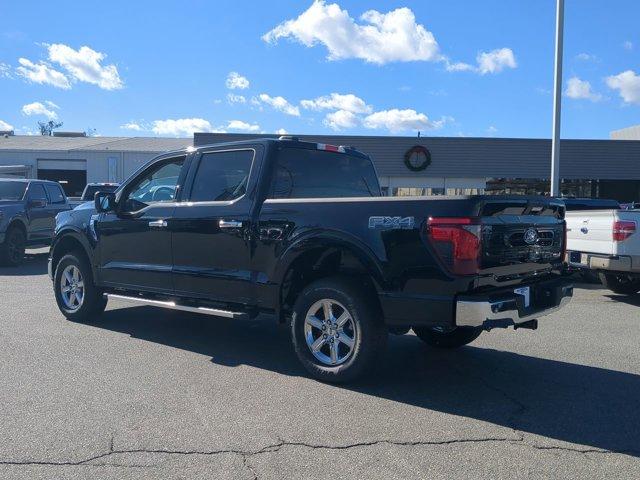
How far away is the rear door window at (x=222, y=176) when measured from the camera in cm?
573

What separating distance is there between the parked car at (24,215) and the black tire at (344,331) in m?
10.6

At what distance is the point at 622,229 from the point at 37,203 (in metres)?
12.7

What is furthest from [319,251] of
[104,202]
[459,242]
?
[104,202]

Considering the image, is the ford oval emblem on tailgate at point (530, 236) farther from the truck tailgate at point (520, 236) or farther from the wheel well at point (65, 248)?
the wheel well at point (65, 248)

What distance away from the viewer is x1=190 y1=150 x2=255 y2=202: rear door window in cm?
573

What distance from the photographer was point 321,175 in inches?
237

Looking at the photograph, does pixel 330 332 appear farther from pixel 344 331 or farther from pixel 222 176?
pixel 222 176

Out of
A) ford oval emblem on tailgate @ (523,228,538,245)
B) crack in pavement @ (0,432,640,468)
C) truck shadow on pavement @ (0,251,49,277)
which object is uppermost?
ford oval emblem on tailgate @ (523,228,538,245)

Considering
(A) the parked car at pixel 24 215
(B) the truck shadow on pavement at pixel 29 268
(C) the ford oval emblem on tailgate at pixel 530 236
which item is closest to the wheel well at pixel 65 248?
(C) the ford oval emblem on tailgate at pixel 530 236

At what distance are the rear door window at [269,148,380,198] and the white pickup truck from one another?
395 cm

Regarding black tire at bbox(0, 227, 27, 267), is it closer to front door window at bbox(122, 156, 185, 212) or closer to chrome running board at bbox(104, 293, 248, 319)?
chrome running board at bbox(104, 293, 248, 319)

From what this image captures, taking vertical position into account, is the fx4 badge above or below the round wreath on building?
below

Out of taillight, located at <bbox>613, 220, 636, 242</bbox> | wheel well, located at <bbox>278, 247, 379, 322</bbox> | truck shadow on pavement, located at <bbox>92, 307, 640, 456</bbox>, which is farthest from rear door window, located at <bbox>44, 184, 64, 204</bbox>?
taillight, located at <bbox>613, 220, 636, 242</bbox>

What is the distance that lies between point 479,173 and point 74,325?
22455 mm
